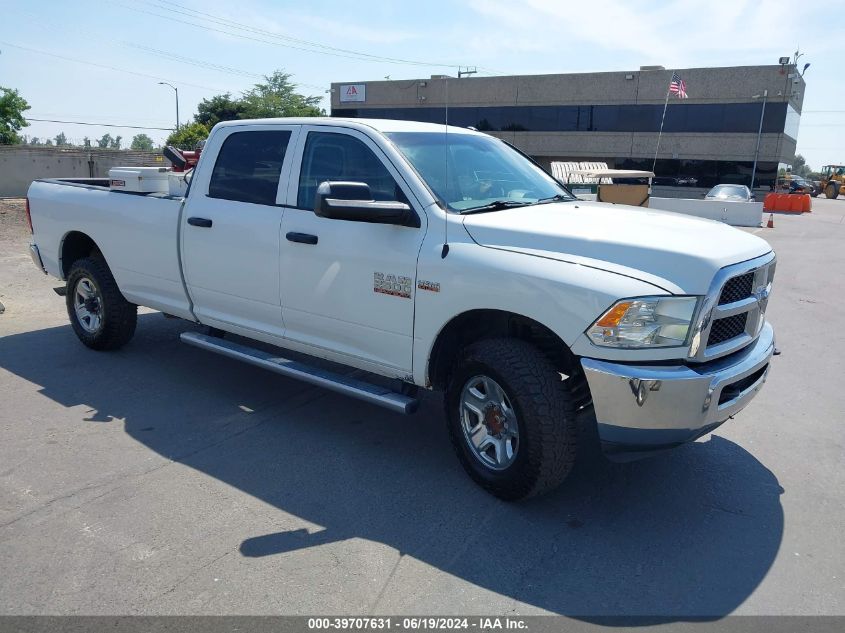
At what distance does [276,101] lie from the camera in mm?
68000

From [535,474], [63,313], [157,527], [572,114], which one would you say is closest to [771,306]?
[535,474]

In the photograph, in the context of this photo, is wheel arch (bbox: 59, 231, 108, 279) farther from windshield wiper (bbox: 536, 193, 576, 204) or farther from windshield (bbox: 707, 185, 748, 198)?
windshield (bbox: 707, 185, 748, 198)

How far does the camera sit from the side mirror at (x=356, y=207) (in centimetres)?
381

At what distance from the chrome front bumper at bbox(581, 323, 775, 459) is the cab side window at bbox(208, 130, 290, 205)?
106 inches

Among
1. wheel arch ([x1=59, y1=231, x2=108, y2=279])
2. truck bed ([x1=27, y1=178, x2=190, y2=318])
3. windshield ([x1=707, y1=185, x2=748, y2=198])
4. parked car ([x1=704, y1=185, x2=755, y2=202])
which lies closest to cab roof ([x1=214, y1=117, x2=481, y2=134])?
truck bed ([x1=27, y1=178, x2=190, y2=318])

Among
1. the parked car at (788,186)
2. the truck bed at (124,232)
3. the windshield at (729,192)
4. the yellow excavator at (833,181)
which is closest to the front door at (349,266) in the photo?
the truck bed at (124,232)

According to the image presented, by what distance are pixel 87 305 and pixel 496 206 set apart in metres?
4.28

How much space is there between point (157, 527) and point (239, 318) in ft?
6.44

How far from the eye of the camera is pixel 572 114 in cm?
4606

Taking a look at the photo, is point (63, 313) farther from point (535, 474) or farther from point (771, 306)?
point (771, 306)

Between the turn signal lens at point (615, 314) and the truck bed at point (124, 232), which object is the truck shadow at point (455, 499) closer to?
the truck bed at point (124, 232)

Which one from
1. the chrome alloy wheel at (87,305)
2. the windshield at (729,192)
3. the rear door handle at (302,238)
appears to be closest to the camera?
the rear door handle at (302,238)

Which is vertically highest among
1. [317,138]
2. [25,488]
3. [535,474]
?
[317,138]

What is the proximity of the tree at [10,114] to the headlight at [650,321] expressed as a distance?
59034mm
